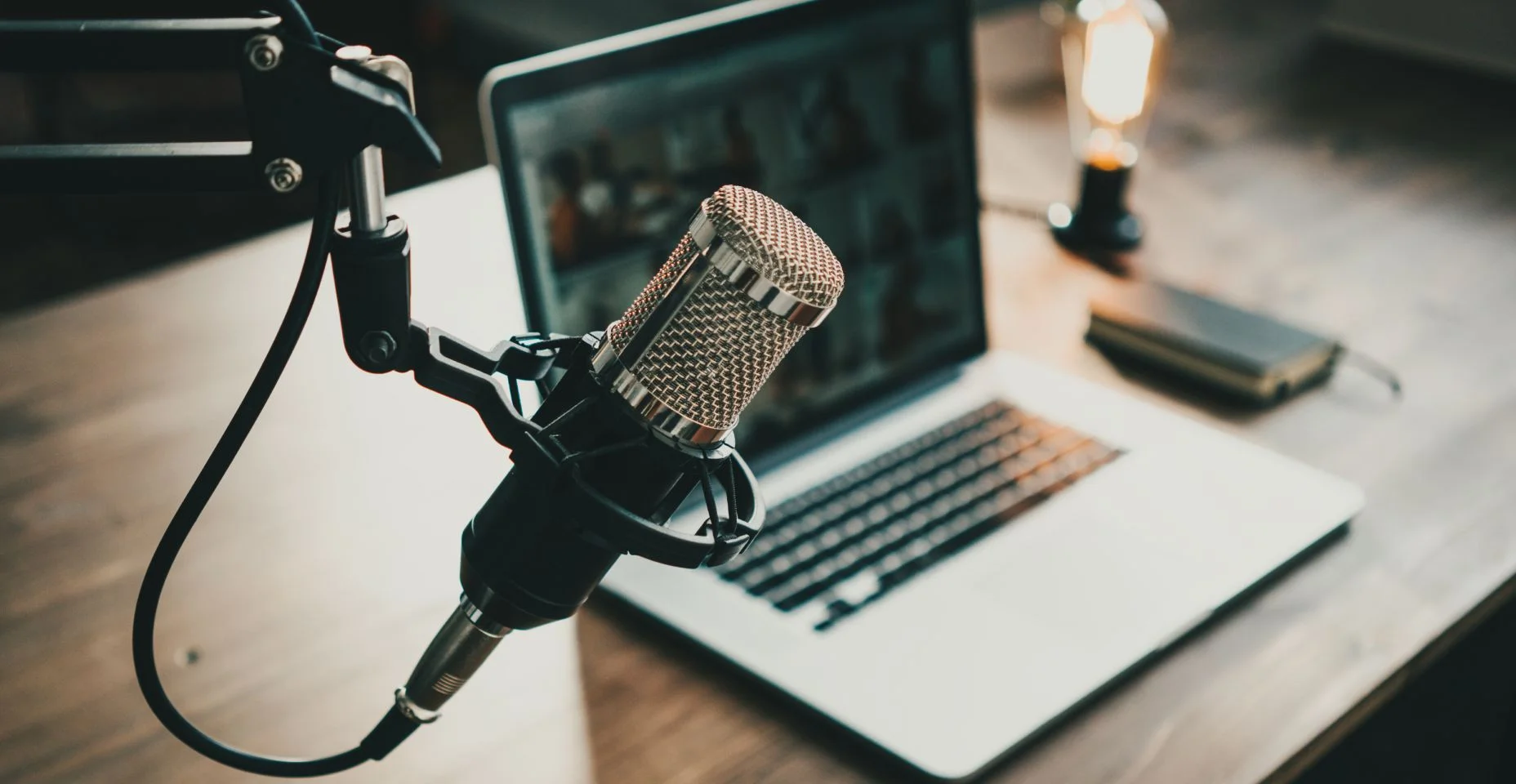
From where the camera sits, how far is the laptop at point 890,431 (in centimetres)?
72

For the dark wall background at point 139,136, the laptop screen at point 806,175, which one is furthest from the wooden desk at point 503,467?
the dark wall background at point 139,136

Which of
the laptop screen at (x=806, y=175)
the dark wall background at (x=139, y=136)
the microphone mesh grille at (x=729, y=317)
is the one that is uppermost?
the microphone mesh grille at (x=729, y=317)

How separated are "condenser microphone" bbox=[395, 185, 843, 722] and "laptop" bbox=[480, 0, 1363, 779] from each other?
0.26m

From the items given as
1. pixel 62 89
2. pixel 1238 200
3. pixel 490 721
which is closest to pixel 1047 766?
pixel 490 721

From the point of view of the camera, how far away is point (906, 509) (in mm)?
844

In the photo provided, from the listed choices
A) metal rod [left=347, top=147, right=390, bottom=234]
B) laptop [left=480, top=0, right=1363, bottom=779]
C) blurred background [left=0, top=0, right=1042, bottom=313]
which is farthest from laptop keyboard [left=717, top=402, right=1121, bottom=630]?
blurred background [left=0, top=0, right=1042, bottom=313]

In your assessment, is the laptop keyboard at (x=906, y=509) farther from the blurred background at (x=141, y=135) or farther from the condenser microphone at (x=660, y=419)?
the blurred background at (x=141, y=135)

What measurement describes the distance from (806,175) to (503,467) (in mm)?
293

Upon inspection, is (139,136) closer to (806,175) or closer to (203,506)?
(806,175)

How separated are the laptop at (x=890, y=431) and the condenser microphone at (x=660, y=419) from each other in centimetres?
26

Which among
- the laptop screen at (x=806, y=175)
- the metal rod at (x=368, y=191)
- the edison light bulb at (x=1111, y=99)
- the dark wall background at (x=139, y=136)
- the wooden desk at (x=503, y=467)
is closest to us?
the metal rod at (x=368, y=191)

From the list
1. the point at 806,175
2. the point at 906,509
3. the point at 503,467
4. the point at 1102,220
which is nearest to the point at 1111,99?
the point at 1102,220

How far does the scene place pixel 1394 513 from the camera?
0.86 metres

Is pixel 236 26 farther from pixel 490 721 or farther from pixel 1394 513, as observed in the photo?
pixel 1394 513
